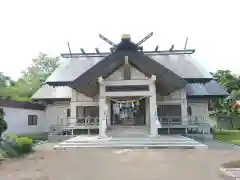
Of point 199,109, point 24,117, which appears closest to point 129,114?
point 199,109

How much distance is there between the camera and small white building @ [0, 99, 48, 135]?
63.8 feet

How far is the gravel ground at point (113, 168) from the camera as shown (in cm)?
676

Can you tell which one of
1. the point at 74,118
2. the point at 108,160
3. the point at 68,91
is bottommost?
the point at 108,160

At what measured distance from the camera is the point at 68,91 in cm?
2242

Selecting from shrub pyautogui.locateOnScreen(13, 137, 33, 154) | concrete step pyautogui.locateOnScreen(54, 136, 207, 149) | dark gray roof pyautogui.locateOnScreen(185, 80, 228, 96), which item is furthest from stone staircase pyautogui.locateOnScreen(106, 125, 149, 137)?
dark gray roof pyautogui.locateOnScreen(185, 80, 228, 96)

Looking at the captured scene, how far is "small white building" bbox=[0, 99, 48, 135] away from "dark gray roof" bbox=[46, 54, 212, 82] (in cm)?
284

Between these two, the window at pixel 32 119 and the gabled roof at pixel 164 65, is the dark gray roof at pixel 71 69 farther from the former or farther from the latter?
the window at pixel 32 119

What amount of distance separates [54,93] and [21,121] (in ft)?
11.4

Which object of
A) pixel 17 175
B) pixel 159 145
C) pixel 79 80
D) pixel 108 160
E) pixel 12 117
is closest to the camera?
pixel 17 175

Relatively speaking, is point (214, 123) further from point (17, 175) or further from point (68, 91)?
point (17, 175)

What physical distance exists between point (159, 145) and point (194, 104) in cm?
964

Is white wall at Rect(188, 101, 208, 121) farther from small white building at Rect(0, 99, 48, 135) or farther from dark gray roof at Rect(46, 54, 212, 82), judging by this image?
small white building at Rect(0, 99, 48, 135)

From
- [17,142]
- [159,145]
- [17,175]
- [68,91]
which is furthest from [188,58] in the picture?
[17,175]

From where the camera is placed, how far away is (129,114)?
21.5m
